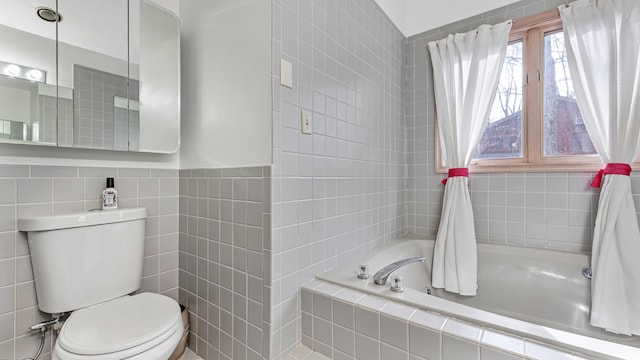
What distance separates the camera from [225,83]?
1279 mm

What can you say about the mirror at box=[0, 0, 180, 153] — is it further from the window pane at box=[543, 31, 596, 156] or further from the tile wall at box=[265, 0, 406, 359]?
the window pane at box=[543, 31, 596, 156]

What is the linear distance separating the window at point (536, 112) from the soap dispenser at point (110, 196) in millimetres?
2177

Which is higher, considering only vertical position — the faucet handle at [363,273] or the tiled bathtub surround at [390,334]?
the faucet handle at [363,273]

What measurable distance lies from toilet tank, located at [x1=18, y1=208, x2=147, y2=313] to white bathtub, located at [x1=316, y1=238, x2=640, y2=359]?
864mm

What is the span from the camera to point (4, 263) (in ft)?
3.26

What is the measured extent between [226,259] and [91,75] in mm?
996

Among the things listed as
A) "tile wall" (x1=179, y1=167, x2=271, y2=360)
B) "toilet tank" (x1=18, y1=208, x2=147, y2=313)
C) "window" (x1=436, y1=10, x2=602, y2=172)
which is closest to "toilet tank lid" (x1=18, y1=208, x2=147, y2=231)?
"toilet tank" (x1=18, y1=208, x2=147, y2=313)

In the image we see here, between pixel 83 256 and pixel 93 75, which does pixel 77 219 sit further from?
pixel 93 75

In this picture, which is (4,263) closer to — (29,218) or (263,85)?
(29,218)

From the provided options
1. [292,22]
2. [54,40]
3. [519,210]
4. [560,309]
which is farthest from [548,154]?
[54,40]

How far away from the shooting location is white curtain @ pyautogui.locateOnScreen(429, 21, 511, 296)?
1756mm

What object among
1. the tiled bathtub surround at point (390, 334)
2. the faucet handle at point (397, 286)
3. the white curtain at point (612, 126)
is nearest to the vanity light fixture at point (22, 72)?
the tiled bathtub surround at point (390, 334)

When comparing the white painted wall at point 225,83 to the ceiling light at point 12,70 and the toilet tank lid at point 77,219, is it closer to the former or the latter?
the toilet tank lid at point 77,219

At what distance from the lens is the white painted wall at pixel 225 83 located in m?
1.12
